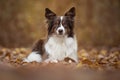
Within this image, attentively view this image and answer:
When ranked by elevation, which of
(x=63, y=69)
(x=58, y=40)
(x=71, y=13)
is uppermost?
(x=71, y=13)

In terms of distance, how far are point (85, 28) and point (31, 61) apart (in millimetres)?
400

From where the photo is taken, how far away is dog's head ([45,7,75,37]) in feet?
16.4

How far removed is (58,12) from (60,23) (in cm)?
12

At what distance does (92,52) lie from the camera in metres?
5.27

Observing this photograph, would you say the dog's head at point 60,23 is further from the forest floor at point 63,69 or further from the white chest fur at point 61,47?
the forest floor at point 63,69

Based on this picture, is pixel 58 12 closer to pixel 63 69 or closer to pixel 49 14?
pixel 49 14

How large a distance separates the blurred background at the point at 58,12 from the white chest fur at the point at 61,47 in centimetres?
9

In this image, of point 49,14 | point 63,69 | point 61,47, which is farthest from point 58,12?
point 63,69

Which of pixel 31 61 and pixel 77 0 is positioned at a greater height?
pixel 77 0

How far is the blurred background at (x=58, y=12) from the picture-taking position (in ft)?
16.9

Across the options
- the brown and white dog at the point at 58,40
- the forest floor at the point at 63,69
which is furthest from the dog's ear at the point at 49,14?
the forest floor at the point at 63,69

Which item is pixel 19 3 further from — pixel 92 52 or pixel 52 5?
pixel 92 52

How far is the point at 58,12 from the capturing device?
5.09 meters

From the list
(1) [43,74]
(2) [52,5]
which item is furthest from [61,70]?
(2) [52,5]
